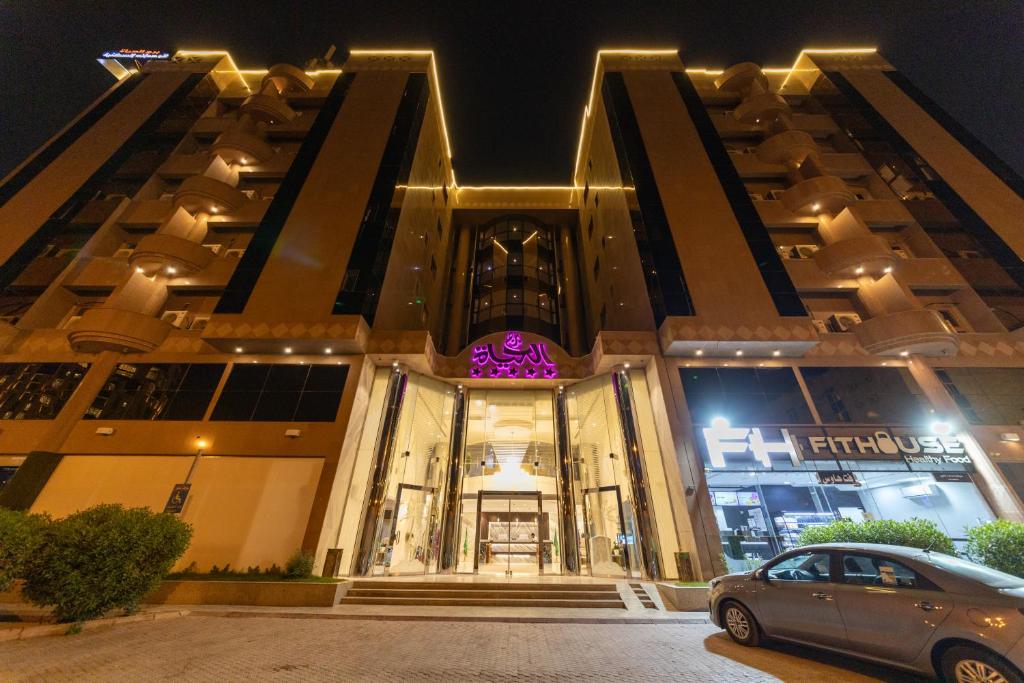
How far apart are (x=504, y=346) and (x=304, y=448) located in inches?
353

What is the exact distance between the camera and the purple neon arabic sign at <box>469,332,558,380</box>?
16.9 m

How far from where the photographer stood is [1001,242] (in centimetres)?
1814

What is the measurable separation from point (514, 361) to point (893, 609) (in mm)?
13534

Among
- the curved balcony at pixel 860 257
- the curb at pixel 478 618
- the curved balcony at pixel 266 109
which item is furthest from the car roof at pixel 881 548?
the curved balcony at pixel 266 109

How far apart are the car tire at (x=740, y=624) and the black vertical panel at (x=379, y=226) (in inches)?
561

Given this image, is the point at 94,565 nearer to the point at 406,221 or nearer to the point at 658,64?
the point at 406,221

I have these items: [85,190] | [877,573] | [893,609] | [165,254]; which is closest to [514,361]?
[877,573]

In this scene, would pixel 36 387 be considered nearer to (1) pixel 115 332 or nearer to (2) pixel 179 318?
(1) pixel 115 332

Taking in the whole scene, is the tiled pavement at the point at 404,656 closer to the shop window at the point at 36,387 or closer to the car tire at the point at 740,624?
the car tire at the point at 740,624

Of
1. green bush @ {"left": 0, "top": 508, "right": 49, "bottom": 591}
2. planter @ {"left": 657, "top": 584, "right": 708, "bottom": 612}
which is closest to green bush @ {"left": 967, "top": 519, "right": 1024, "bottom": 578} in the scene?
planter @ {"left": 657, "top": 584, "right": 708, "bottom": 612}

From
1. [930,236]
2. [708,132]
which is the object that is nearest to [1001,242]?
[930,236]

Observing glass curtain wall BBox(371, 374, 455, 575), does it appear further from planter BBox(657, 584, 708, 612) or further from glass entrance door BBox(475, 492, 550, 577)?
planter BBox(657, 584, 708, 612)

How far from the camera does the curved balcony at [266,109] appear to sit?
23.3m

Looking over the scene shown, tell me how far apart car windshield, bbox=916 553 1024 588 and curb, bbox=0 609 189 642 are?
44.1 feet
